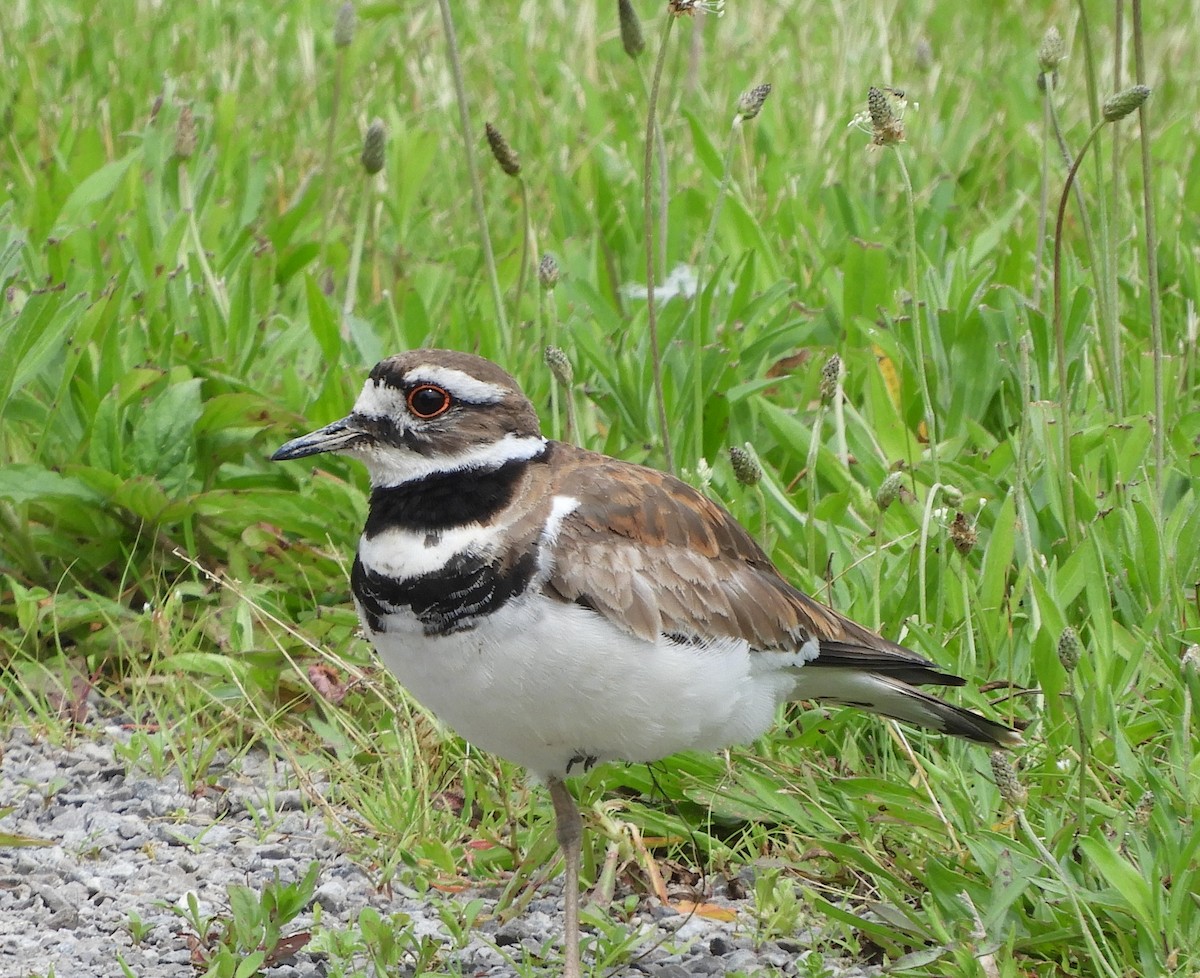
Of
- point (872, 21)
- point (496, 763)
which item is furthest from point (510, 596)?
point (872, 21)

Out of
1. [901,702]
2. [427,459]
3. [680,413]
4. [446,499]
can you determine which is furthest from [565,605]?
[680,413]

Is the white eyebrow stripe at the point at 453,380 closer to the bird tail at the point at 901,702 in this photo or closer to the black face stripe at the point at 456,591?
the black face stripe at the point at 456,591

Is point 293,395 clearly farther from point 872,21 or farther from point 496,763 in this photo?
point 872,21

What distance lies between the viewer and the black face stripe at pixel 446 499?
3410 millimetres

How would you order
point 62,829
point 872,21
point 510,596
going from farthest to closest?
point 872,21, point 62,829, point 510,596

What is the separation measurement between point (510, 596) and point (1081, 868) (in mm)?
1273

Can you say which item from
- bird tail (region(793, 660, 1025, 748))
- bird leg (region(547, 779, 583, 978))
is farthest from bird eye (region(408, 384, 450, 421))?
bird tail (region(793, 660, 1025, 748))

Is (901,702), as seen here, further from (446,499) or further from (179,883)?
(179,883)

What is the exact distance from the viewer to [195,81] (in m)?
7.29

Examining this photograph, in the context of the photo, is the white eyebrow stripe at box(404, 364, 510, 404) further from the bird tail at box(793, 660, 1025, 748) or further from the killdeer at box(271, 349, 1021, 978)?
the bird tail at box(793, 660, 1025, 748)

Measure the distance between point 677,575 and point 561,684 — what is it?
0.48m

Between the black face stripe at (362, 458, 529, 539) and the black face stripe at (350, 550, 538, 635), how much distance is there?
0.46 feet

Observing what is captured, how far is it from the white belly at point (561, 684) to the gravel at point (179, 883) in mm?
438

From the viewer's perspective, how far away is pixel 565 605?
3.26 metres
